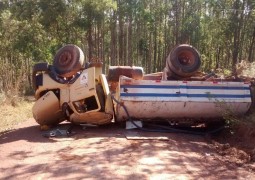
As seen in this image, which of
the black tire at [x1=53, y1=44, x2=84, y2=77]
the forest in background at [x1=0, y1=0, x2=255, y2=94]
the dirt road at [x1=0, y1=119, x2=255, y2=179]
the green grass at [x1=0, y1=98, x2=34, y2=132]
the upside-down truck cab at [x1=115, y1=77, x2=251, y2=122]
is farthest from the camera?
the forest in background at [x1=0, y1=0, x2=255, y2=94]

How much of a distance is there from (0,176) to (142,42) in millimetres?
35168

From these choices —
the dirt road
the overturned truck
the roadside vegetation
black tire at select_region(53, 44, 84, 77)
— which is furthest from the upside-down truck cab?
the roadside vegetation

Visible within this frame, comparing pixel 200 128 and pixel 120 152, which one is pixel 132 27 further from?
pixel 120 152

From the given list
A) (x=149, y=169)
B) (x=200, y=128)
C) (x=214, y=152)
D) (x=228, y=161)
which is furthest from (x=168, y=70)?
(x=149, y=169)

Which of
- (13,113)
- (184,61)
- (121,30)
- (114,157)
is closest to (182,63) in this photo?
(184,61)

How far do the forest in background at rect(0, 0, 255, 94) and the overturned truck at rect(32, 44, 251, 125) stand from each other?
6.20m

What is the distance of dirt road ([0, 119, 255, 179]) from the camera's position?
534 centimetres

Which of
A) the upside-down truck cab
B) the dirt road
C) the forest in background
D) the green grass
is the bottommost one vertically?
the green grass

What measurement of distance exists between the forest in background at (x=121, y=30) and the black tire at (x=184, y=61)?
6.42 meters

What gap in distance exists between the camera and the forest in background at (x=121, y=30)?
2484cm

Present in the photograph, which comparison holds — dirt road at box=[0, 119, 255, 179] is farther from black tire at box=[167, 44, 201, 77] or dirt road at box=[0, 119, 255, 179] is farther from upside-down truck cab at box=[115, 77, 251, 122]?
black tire at box=[167, 44, 201, 77]

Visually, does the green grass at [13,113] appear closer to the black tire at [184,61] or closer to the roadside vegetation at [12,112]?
the roadside vegetation at [12,112]

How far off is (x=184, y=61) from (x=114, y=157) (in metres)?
4.38

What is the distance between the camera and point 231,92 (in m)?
9.00
